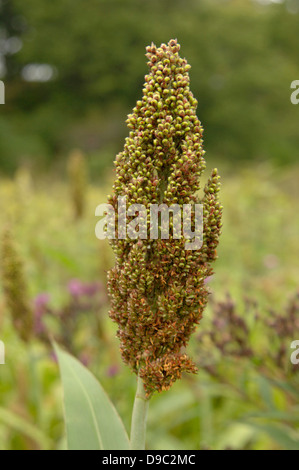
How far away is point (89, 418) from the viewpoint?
4.82 ft

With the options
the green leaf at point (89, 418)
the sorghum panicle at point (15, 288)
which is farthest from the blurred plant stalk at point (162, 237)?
the sorghum panicle at point (15, 288)

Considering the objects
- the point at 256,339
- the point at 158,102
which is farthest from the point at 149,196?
the point at 256,339

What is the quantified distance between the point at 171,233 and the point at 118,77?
881 inches

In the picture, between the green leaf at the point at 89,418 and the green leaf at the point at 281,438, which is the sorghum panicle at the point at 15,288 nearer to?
the green leaf at the point at 89,418

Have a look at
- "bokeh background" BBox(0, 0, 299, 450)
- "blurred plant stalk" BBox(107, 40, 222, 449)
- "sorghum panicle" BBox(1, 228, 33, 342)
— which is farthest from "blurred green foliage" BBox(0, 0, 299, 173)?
"blurred plant stalk" BBox(107, 40, 222, 449)

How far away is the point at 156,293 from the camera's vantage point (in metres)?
1.24

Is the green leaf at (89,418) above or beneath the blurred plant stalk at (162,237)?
beneath

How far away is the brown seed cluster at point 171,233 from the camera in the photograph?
1.16 m

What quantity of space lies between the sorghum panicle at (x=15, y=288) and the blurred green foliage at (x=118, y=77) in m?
17.5

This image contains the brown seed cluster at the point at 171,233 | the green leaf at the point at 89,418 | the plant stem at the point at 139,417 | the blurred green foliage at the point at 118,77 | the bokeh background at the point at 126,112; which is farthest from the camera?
the blurred green foliage at the point at 118,77

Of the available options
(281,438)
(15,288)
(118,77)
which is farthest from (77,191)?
(118,77)

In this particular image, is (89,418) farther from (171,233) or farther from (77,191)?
(77,191)

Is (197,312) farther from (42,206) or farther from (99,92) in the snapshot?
(99,92)

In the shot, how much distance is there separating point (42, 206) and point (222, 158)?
18.0 m
